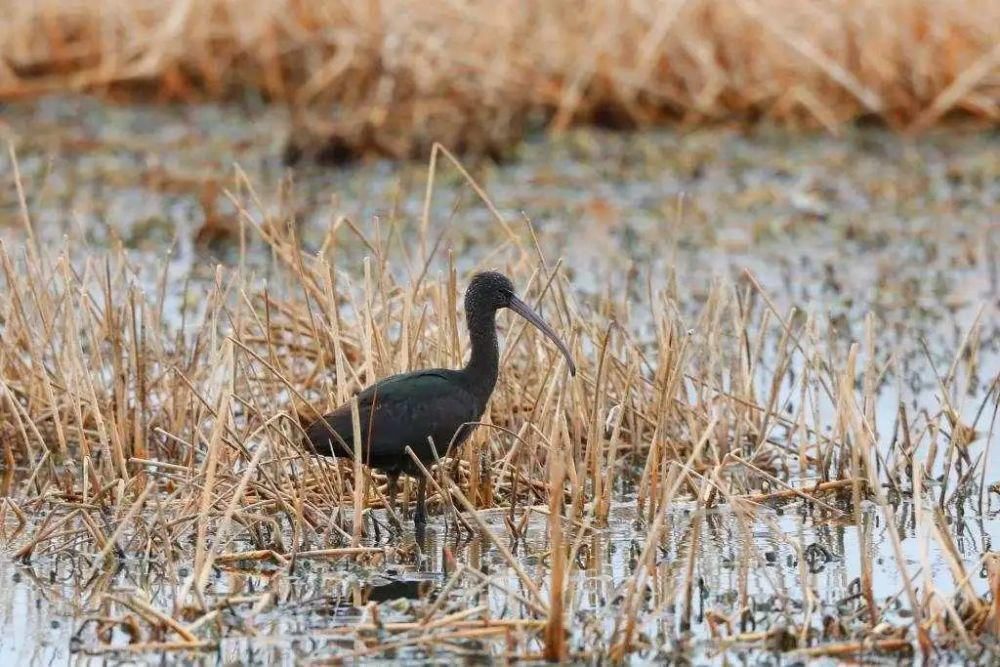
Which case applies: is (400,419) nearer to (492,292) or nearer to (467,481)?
(492,292)

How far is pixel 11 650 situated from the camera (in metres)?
5.10

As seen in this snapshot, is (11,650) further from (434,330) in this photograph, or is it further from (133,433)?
(434,330)

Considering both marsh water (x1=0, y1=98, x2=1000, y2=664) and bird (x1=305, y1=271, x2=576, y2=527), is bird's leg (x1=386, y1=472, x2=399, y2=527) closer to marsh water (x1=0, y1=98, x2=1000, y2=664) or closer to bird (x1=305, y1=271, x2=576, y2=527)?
bird (x1=305, y1=271, x2=576, y2=527)

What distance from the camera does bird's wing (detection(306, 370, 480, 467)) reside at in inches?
238

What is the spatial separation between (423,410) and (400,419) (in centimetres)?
8

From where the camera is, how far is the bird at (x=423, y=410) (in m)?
6.05

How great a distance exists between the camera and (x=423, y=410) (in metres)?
6.09

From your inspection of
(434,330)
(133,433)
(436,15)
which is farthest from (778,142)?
(133,433)

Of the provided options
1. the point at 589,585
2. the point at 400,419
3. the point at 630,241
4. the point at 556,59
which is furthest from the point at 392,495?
the point at 556,59

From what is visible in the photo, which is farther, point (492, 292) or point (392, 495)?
point (492, 292)

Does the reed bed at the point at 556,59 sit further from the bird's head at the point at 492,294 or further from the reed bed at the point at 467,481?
the bird's head at the point at 492,294

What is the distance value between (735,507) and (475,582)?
0.81 meters

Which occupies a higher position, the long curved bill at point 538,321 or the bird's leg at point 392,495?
the long curved bill at point 538,321

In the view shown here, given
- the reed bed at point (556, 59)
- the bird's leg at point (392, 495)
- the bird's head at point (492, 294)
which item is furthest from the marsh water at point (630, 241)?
the bird's head at point (492, 294)
